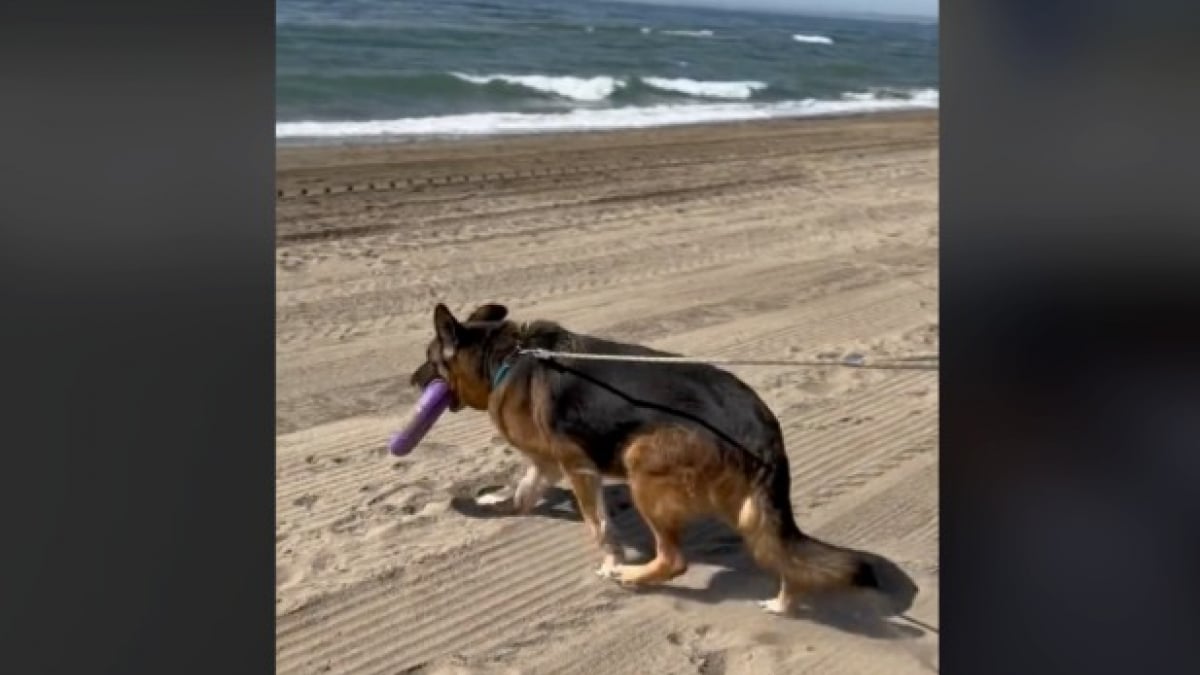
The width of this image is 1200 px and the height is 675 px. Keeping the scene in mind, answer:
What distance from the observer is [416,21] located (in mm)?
22781

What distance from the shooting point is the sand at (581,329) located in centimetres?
326

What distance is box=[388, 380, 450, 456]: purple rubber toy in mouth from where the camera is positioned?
352 centimetres

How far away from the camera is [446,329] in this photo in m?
3.57

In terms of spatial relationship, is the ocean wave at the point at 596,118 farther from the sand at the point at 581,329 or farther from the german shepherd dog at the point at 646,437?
the german shepherd dog at the point at 646,437

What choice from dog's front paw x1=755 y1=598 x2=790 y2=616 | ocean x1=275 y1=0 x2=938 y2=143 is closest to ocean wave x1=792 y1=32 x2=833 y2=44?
ocean x1=275 y1=0 x2=938 y2=143

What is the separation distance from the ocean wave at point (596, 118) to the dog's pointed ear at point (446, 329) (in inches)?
356

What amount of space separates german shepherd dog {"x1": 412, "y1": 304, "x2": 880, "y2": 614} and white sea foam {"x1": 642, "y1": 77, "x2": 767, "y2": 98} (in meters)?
16.6
